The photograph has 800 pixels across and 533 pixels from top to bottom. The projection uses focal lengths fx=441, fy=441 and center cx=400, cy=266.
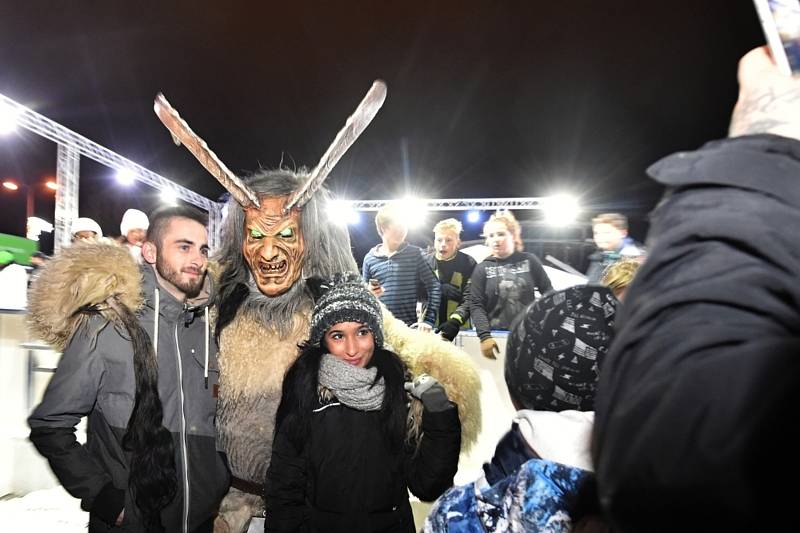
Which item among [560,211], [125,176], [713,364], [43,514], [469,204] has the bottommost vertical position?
[43,514]

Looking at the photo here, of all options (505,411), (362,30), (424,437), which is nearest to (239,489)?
(424,437)

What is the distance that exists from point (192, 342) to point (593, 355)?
5.31 feet

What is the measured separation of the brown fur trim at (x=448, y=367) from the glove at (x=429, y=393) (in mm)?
129

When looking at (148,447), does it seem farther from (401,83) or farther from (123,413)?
(401,83)

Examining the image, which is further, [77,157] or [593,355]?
[77,157]

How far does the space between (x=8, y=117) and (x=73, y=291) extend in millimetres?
4185

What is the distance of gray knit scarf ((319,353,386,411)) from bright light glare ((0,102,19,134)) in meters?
4.95

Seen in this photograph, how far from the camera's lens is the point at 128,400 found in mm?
1706

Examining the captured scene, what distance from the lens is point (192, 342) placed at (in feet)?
6.29

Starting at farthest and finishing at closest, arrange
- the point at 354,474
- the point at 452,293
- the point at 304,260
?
the point at 452,293
the point at 304,260
the point at 354,474

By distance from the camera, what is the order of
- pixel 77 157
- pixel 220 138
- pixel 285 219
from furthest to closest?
pixel 220 138 → pixel 77 157 → pixel 285 219

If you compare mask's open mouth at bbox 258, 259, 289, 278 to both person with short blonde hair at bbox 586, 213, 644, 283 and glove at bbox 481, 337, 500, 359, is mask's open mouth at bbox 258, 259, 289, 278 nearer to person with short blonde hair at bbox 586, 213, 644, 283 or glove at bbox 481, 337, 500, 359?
glove at bbox 481, 337, 500, 359

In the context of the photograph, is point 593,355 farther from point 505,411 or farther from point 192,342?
point 505,411

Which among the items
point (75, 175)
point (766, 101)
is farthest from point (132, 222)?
point (766, 101)
